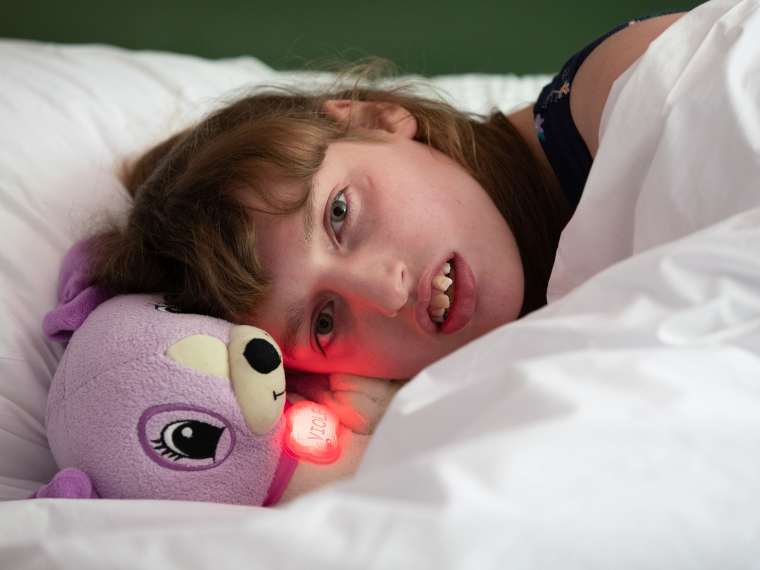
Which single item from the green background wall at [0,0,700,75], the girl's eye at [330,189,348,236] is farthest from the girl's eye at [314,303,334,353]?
the green background wall at [0,0,700,75]

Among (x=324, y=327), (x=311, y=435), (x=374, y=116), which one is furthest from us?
(x=374, y=116)

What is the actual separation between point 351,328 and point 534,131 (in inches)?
20.0

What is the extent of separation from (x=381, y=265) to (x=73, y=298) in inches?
16.8

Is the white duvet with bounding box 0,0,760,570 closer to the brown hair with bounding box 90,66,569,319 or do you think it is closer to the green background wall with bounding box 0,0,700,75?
the brown hair with bounding box 90,66,569,319

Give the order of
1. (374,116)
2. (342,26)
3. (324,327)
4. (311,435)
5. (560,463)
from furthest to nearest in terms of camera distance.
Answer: (342,26), (374,116), (324,327), (311,435), (560,463)

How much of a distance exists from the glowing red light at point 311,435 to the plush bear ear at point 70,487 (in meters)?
0.22

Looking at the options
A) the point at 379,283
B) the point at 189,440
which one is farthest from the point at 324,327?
the point at 189,440

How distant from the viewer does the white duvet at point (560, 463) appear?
1.02 ft

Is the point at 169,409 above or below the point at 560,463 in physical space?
below

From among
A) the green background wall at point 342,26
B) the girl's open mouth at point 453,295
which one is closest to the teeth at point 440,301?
the girl's open mouth at point 453,295

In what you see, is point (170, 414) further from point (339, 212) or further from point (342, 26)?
point (342, 26)

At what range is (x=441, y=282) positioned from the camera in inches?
29.5

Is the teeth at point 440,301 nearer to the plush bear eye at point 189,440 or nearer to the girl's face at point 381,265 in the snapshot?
the girl's face at point 381,265

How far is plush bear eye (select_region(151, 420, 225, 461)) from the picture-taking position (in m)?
0.59
